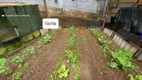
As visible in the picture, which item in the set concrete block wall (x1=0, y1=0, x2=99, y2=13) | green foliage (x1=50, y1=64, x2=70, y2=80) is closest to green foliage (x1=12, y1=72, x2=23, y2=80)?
green foliage (x1=50, y1=64, x2=70, y2=80)

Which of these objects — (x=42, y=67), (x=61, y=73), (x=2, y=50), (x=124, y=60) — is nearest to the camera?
(x=61, y=73)

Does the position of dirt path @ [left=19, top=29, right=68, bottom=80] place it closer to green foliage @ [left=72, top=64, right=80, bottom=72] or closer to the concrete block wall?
green foliage @ [left=72, top=64, right=80, bottom=72]

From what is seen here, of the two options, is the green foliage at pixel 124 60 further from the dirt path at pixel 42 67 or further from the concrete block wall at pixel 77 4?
the concrete block wall at pixel 77 4

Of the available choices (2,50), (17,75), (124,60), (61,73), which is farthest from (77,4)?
(17,75)

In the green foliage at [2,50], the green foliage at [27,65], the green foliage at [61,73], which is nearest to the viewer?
the green foliage at [61,73]

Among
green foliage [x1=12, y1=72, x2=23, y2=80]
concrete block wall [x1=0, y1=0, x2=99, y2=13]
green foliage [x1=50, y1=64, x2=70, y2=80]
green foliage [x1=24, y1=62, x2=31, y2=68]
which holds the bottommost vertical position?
green foliage [x1=12, y1=72, x2=23, y2=80]

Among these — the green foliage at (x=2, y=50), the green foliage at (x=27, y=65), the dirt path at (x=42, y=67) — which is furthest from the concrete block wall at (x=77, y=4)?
the green foliage at (x=27, y=65)

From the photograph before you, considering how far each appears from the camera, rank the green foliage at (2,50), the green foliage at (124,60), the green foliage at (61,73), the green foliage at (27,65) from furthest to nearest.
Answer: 1. the green foliage at (2,50)
2. the green foliage at (27,65)
3. the green foliage at (124,60)
4. the green foliage at (61,73)

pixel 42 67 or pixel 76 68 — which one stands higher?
pixel 76 68

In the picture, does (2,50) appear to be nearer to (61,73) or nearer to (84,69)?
(61,73)

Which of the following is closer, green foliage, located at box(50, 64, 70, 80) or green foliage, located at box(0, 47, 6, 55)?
green foliage, located at box(50, 64, 70, 80)

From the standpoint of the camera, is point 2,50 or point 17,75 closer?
point 17,75

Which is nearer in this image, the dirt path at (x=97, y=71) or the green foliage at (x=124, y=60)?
the dirt path at (x=97, y=71)

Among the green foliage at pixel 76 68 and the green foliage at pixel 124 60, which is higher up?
the green foliage at pixel 124 60
